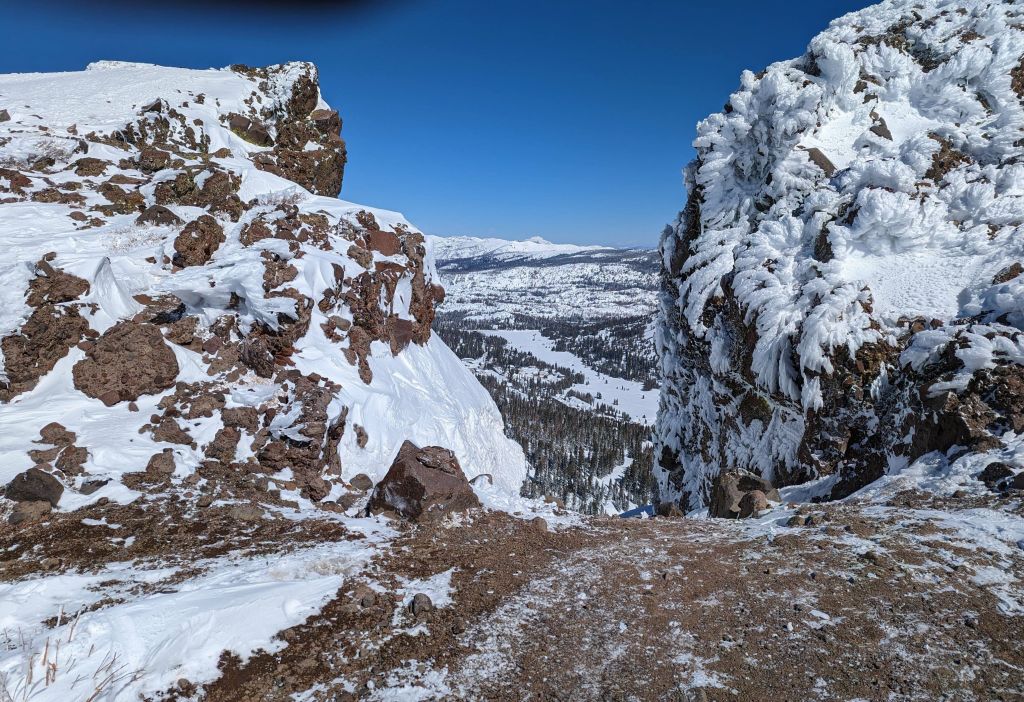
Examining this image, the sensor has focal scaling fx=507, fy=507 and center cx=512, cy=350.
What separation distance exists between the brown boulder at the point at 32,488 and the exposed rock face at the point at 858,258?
2211 cm

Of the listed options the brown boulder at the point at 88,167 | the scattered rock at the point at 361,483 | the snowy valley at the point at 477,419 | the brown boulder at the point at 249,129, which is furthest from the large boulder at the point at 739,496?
the brown boulder at the point at 249,129

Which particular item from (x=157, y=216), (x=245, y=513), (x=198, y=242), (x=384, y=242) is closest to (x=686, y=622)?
(x=245, y=513)

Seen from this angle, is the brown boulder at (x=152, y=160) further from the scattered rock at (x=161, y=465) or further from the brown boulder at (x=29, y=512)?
the brown boulder at (x=29, y=512)

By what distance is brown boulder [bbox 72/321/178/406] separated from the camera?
14734 mm

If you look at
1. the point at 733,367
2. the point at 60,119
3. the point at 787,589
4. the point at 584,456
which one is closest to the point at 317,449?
the point at 787,589

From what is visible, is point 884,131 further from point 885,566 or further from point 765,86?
point 885,566

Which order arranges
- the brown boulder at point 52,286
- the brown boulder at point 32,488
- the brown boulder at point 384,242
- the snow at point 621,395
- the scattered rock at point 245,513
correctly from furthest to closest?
the snow at point 621,395 → the brown boulder at point 384,242 → the brown boulder at point 52,286 → the scattered rock at point 245,513 → the brown boulder at point 32,488

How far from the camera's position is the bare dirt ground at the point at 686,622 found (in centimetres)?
595

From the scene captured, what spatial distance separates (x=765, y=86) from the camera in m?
27.5

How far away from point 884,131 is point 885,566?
1012 inches

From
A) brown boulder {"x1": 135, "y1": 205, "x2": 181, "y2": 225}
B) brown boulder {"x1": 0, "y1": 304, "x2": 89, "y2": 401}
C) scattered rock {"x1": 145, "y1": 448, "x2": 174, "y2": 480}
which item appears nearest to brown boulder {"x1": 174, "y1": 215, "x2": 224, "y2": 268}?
brown boulder {"x1": 135, "y1": 205, "x2": 181, "y2": 225}

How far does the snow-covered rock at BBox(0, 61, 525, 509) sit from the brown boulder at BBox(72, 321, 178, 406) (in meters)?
0.06

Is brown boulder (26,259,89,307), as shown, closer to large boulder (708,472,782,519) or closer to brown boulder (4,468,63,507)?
brown boulder (4,468,63,507)

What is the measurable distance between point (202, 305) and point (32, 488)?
30.2 feet
